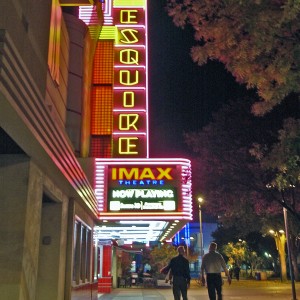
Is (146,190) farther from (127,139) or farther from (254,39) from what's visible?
Answer: (254,39)

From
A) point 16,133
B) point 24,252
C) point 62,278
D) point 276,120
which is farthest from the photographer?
point 276,120

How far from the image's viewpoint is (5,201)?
18.4 ft

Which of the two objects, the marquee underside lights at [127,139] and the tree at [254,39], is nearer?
the tree at [254,39]

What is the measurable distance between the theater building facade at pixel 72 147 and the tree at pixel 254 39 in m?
3.07

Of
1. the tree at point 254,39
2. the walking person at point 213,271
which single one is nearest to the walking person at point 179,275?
the walking person at point 213,271

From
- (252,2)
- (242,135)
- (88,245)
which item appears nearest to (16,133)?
(252,2)

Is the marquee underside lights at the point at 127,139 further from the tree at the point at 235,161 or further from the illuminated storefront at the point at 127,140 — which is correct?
the tree at the point at 235,161

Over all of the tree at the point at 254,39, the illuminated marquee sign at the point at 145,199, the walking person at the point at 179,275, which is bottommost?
the walking person at the point at 179,275

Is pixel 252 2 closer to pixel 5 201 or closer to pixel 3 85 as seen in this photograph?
pixel 3 85

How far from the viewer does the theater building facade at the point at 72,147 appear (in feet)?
17.8

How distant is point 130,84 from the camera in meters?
18.2

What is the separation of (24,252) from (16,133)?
1.65 meters

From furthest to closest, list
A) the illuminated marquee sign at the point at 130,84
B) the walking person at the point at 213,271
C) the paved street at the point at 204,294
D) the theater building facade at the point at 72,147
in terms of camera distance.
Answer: the paved street at the point at 204,294, the illuminated marquee sign at the point at 130,84, the walking person at the point at 213,271, the theater building facade at the point at 72,147

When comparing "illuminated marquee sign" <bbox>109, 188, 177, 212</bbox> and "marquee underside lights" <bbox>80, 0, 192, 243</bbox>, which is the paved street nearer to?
"marquee underside lights" <bbox>80, 0, 192, 243</bbox>
